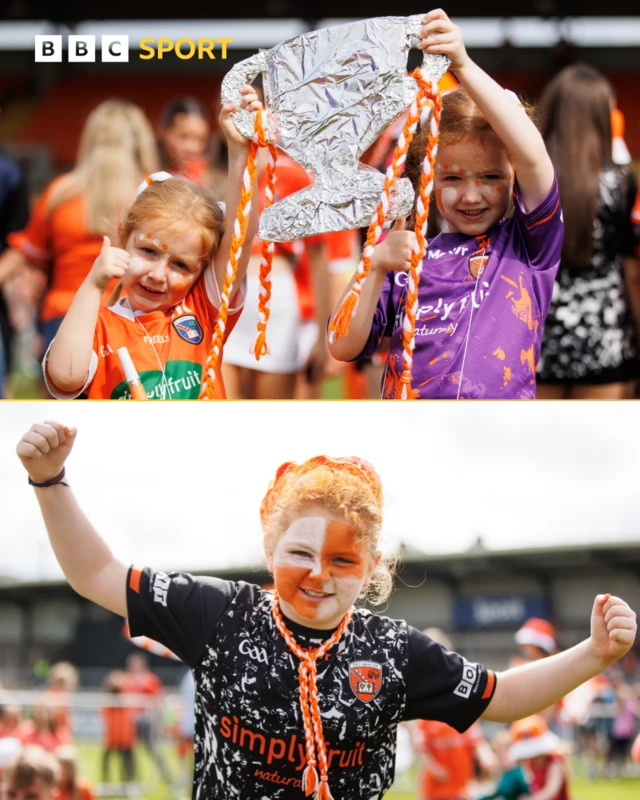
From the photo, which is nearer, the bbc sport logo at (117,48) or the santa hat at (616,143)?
the bbc sport logo at (117,48)

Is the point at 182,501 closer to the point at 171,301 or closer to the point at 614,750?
the point at 171,301

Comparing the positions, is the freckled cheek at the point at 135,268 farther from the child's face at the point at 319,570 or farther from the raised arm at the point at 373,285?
the child's face at the point at 319,570

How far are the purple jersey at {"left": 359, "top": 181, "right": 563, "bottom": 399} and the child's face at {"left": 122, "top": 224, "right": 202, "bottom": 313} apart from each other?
1.05ft

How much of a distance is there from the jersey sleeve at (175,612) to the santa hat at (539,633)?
1.68 ft

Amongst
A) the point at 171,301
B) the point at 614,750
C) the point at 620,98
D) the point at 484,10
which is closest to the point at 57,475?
the point at 171,301

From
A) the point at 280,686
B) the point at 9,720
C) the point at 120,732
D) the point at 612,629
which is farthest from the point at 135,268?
the point at 120,732

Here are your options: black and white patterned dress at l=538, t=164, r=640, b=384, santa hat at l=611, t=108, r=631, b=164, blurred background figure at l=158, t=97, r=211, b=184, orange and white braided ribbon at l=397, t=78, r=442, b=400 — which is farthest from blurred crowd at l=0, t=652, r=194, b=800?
santa hat at l=611, t=108, r=631, b=164

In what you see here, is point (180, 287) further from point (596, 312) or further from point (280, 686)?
point (596, 312)

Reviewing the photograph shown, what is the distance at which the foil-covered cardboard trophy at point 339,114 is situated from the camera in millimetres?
1444

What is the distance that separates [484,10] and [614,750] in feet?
11.2

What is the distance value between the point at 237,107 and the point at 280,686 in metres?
0.82

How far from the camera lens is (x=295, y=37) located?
4.90 feet

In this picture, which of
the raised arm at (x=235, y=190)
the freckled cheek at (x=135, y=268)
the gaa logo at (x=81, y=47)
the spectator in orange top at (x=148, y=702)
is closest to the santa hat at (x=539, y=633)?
the raised arm at (x=235, y=190)

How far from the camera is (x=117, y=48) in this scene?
Answer: 1.80m
